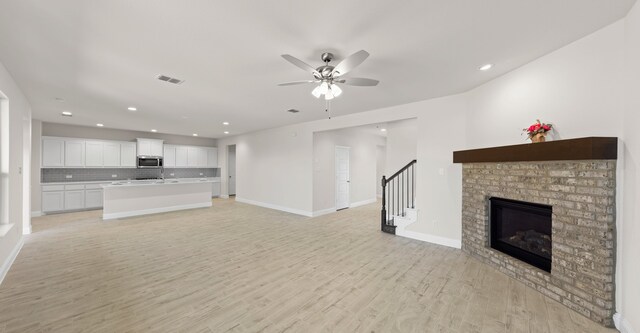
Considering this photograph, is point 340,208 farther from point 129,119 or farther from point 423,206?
point 129,119

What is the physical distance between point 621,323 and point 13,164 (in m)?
7.33

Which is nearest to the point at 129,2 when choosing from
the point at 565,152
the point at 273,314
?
the point at 273,314

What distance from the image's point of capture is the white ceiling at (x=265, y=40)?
1919 mm

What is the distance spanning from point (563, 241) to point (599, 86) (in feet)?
5.17

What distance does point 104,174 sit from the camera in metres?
8.01

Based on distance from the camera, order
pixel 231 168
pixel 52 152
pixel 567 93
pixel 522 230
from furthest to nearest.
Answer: pixel 231 168, pixel 52 152, pixel 522 230, pixel 567 93

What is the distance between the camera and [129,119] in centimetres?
631

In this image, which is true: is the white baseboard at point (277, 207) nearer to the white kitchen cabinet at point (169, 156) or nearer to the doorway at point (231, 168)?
the doorway at point (231, 168)

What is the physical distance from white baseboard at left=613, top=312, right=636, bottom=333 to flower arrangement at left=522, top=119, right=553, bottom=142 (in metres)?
1.74

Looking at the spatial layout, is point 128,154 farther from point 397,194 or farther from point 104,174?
point 397,194

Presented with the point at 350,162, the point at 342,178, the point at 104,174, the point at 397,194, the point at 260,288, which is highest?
the point at 350,162

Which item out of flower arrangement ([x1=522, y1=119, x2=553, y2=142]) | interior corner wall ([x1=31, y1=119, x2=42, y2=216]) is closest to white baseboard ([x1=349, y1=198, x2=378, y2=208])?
flower arrangement ([x1=522, y1=119, x2=553, y2=142])

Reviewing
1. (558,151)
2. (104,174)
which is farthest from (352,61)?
(104,174)

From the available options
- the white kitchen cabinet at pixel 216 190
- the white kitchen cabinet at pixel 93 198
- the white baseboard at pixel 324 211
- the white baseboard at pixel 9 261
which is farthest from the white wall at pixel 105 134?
the white baseboard at pixel 324 211
